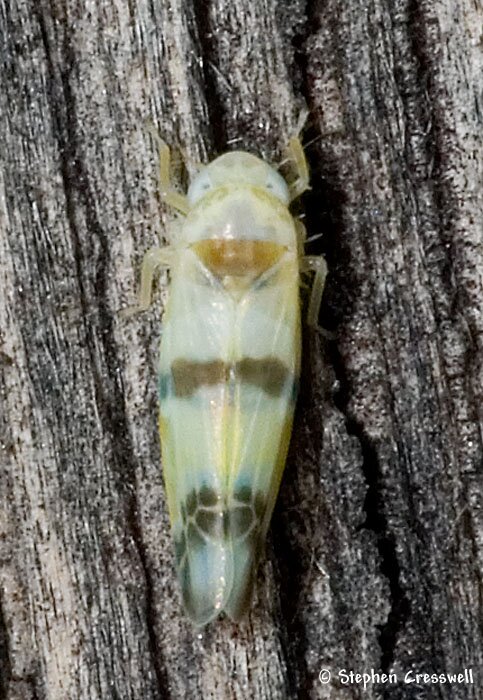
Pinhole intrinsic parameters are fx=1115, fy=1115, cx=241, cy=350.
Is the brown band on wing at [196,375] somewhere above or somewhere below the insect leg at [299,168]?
below

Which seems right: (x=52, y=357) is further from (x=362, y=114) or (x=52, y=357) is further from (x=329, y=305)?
(x=362, y=114)

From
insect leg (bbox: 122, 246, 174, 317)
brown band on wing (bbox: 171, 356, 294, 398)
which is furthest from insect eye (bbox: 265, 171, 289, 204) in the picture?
brown band on wing (bbox: 171, 356, 294, 398)

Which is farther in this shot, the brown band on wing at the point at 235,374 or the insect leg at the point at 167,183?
the insect leg at the point at 167,183

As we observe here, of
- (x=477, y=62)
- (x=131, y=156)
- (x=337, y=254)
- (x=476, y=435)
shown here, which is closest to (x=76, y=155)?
A: (x=131, y=156)

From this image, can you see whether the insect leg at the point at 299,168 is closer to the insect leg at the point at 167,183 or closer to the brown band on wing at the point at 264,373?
the insect leg at the point at 167,183

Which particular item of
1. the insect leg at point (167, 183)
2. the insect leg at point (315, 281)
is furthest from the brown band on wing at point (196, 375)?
the insect leg at point (167, 183)

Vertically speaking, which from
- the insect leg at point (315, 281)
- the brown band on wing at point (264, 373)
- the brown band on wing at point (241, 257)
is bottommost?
the brown band on wing at point (264, 373)

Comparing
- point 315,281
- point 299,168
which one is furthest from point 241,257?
point 299,168
